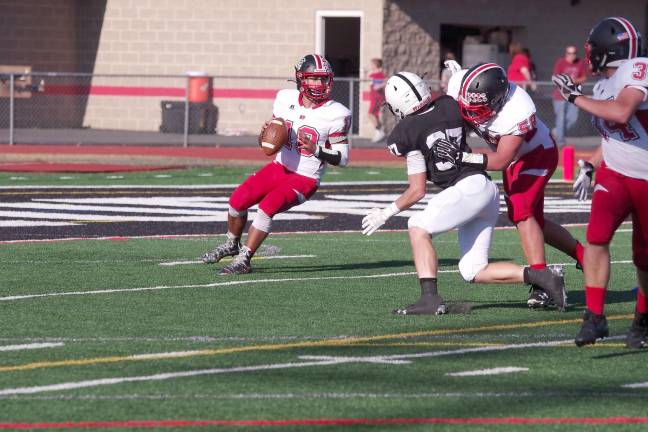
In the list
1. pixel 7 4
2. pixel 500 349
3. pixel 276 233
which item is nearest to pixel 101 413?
pixel 500 349

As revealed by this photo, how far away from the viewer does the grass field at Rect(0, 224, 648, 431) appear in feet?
22.6

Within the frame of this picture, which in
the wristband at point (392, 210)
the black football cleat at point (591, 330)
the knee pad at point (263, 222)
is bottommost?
the black football cleat at point (591, 330)

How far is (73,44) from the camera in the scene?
33.0 metres

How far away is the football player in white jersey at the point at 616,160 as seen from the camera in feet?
26.9

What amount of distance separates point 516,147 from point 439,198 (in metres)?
0.62

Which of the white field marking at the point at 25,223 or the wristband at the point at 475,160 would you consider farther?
the white field marking at the point at 25,223

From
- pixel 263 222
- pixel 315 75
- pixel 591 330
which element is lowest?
pixel 591 330

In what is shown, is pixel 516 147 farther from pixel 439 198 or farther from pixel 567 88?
pixel 567 88

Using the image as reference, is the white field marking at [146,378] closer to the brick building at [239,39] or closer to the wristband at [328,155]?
the wristband at [328,155]

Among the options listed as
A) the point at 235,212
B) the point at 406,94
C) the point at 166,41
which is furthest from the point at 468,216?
the point at 166,41

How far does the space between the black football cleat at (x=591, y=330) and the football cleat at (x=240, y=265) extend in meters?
4.32

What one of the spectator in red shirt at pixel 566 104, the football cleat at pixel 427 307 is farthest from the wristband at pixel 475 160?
the spectator in red shirt at pixel 566 104

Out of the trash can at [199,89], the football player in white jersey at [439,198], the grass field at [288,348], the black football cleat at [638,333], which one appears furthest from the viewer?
the trash can at [199,89]

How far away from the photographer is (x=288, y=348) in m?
8.46
